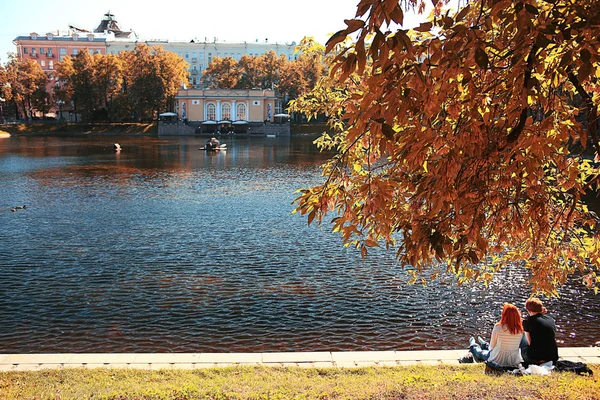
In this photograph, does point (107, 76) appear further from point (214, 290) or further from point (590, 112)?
point (590, 112)

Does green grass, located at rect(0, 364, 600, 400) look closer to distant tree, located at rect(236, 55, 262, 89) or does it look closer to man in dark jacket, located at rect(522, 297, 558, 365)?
man in dark jacket, located at rect(522, 297, 558, 365)

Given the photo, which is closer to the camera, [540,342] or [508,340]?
[508,340]

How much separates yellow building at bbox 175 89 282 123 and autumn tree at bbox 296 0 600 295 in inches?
3635

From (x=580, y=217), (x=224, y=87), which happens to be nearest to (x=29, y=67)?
(x=224, y=87)

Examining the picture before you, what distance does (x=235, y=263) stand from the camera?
15.5 meters

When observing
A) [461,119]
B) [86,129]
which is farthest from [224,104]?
[461,119]

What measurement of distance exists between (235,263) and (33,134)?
77.6 metres

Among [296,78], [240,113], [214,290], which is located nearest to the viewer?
[214,290]

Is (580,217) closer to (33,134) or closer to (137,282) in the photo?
(137,282)

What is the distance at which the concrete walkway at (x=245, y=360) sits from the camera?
7844 millimetres

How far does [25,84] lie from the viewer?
89062 millimetres

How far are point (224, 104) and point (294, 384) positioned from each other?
92.6 metres

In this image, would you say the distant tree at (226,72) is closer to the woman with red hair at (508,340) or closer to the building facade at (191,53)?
the building facade at (191,53)

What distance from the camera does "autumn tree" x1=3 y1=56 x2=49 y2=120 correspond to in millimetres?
86750
